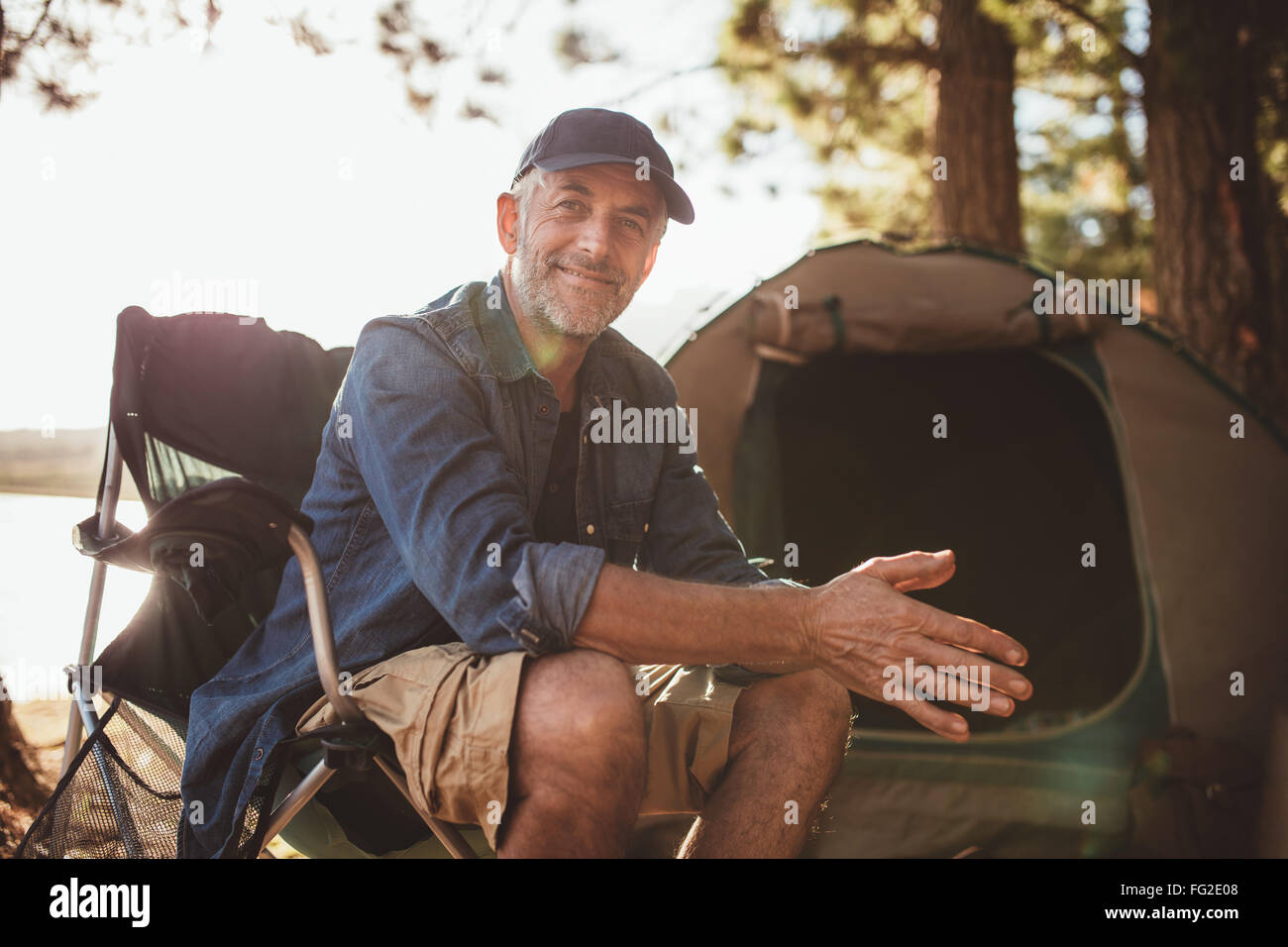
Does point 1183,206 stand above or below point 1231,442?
above

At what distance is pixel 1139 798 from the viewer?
2.46 metres

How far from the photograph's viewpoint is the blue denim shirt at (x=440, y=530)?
1370 mm

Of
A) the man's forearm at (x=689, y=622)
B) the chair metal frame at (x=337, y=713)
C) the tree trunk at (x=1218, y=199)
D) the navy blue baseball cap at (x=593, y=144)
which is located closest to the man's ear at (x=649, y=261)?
the navy blue baseball cap at (x=593, y=144)

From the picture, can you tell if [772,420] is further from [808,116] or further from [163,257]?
[808,116]

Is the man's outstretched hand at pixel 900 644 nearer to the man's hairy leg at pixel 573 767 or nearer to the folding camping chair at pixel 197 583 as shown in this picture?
the man's hairy leg at pixel 573 767

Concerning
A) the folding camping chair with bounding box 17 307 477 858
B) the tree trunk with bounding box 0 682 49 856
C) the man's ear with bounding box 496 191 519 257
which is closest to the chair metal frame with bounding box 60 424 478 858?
the folding camping chair with bounding box 17 307 477 858

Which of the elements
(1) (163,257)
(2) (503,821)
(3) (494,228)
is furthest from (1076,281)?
(1) (163,257)

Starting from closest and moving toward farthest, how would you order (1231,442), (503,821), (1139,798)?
(503,821) < (1139,798) < (1231,442)

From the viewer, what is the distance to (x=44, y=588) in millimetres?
3342

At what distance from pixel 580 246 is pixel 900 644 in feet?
2.90

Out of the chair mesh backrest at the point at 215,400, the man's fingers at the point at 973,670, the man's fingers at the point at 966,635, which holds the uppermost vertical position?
the chair mesh backrest at the point at 215,400

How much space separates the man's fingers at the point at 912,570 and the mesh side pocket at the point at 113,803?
3.95ft

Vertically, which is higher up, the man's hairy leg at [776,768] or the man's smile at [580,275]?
the man's smile at [580,275]

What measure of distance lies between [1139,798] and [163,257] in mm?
3059
